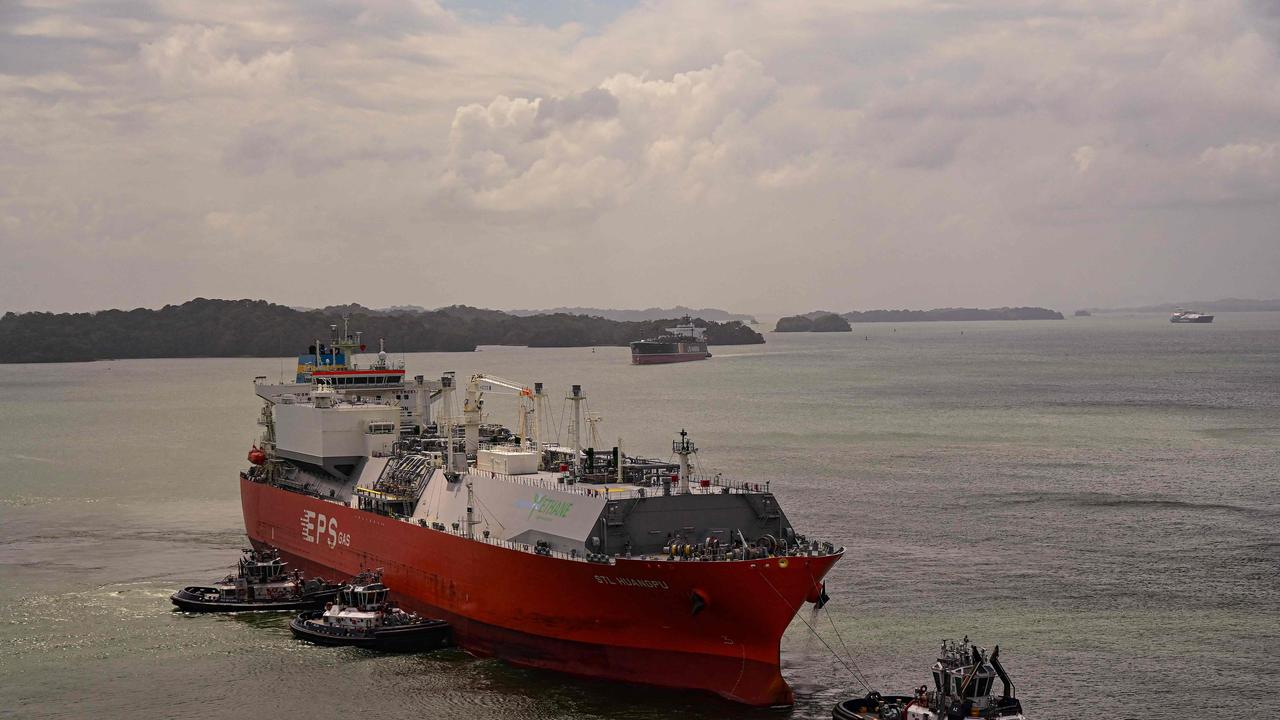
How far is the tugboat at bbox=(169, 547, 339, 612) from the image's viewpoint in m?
41.6

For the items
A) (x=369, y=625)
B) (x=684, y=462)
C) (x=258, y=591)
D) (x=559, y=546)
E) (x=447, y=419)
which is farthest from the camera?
(x=258, y=591)

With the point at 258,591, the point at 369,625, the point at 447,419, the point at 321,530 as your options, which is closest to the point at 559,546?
the point at 369,625

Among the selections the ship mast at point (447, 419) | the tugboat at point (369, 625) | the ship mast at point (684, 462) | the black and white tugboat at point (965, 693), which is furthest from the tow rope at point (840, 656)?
the ship mast at point (447, 419)

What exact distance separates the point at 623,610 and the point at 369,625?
9369 mm

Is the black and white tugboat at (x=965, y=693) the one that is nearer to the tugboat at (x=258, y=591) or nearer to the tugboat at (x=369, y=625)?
the tugboat at (x=369, y=625)

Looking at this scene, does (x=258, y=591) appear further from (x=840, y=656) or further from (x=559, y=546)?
(x=840, y=656)

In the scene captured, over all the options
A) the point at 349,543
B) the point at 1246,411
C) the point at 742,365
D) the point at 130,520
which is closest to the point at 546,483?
the point at 349,543

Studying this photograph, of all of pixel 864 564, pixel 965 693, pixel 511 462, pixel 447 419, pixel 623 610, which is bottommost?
pixel 864 564

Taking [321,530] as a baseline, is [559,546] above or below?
above

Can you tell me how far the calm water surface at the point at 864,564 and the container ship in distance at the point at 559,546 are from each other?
993 millimetres

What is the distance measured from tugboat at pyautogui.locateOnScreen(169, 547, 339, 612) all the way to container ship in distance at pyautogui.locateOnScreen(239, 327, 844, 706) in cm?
142

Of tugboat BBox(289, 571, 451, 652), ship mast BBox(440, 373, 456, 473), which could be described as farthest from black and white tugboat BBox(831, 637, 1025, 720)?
ship mast BBox(440, 373, 456, 473)

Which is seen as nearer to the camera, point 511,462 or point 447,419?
point 511,462

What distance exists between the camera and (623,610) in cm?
3177
